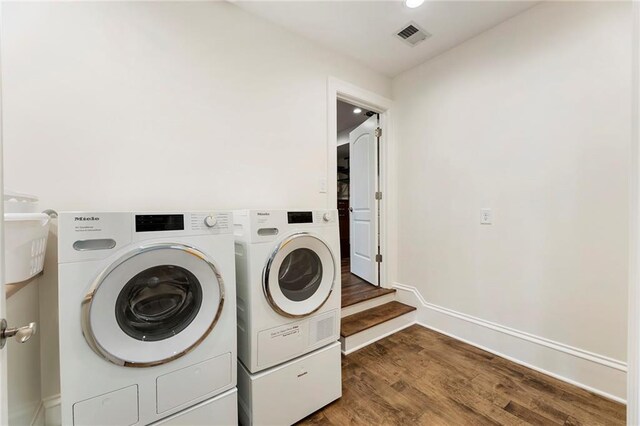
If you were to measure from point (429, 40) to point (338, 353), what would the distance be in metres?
2.48

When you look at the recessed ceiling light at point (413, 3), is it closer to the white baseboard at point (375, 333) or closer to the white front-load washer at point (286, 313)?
the white front-load washer at point (286, 313)

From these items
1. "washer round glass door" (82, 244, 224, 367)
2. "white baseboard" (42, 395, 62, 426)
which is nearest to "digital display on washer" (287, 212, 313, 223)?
"washer round glass door" (82, 244, 224, 367)

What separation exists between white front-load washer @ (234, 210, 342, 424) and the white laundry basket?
2.54 ft

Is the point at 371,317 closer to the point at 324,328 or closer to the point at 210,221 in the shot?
the point at 324,328

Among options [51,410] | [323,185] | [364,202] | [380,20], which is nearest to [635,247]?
[323,185]

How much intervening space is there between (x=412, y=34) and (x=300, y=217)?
5.91ft

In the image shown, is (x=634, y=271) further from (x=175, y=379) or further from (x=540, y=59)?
(x=540, y=59)

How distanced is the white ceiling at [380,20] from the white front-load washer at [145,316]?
1.62 meters

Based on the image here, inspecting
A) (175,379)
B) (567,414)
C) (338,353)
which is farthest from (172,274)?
(567,414)

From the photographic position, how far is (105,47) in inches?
55.6

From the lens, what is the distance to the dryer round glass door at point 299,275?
52.4 inches

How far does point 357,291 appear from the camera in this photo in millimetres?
2678

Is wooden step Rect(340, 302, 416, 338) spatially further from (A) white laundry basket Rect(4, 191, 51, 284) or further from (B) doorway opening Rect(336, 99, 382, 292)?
(A) white laundry basket Rect(4, 191, 51, 284)

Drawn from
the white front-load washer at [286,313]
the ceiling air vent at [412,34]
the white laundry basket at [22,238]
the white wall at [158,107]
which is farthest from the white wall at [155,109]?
the ceiling air vent at [412,34]
